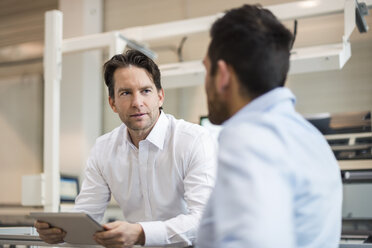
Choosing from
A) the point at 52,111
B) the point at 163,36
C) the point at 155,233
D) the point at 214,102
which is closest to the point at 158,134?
the point at 155,233

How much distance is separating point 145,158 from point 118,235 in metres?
0.44

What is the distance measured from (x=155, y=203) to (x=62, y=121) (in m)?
3.01

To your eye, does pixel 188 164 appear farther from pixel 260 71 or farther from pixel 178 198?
pixel 260 71

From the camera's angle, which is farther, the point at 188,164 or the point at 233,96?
the point at 188,164

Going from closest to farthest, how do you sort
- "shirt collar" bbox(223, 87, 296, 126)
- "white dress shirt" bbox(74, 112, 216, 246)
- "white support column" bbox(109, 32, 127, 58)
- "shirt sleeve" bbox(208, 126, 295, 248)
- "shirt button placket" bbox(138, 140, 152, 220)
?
"shirt sleeve" bbox(208, 126, 295, 248), "shirt collar" bbox(223, 87, 296, 126), "white dress shirt" bbox(74, 112, 216, 246), "shirt button placket" bbox(138, 140, 152, 220), "white support column" bbox(109, 32, 127, 58)

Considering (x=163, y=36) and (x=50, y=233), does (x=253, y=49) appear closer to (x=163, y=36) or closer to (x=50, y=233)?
(x=50, y=233)

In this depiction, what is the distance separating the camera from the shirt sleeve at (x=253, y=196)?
606 mm

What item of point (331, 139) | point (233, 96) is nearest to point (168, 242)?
point (233, 96)

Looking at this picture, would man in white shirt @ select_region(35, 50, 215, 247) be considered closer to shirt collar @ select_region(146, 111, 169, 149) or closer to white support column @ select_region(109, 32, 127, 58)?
shirt collar @ select_region(146, 111, 169, 149)

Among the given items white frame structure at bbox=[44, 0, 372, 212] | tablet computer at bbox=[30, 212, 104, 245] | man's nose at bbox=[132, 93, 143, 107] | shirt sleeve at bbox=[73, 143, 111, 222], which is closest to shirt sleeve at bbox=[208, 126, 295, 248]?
tablet computer at bbox=[30, 212, 104, 245]

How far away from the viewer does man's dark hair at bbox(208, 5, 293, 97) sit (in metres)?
0.76

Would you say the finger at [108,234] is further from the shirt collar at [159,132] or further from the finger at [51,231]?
the shirt collar at [159,132]

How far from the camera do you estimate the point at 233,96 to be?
0.77m

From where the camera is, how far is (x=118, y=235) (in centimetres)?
119
